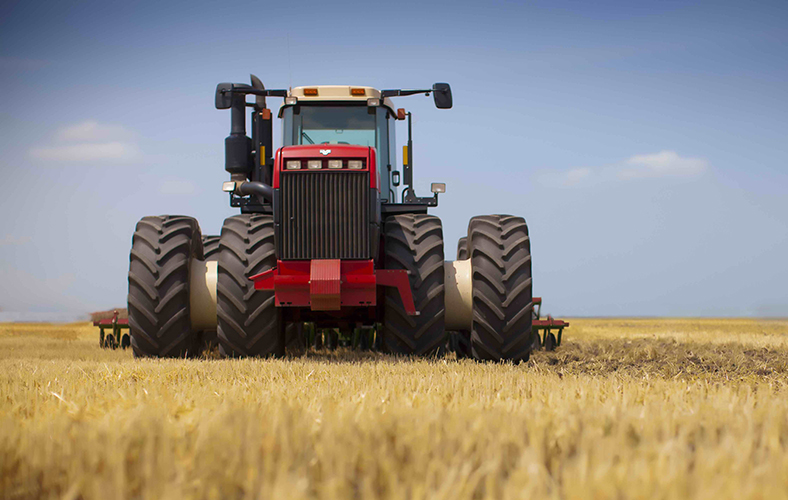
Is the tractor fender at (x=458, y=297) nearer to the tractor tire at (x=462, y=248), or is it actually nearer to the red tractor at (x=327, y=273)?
the red tractor at (x=327, y=273)

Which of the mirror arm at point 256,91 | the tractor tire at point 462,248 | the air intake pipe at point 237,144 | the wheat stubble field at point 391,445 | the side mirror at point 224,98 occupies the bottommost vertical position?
the wheat stubble field at point 391,445

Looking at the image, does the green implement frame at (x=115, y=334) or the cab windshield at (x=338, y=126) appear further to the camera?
the green implement frame at (x=115, y=334)

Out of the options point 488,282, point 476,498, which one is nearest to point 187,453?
point 476,498

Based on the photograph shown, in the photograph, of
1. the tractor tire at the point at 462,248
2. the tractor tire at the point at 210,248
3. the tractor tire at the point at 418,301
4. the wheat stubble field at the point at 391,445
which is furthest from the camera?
the tractor tire at the point at 462,248

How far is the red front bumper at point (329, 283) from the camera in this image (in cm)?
623

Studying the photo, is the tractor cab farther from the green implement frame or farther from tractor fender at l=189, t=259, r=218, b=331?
the green implement frame

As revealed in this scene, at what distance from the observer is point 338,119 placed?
8008 millimetres

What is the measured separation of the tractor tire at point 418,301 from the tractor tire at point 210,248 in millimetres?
2888

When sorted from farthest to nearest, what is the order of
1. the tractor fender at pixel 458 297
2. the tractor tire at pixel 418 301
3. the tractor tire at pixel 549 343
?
the tractor tire at pixel 549 343, the tractor fender at pixel 458 297, the tractor tire at pixel 418 301

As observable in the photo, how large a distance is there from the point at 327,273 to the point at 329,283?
11cm

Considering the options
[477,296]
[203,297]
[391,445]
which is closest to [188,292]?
[203,297]

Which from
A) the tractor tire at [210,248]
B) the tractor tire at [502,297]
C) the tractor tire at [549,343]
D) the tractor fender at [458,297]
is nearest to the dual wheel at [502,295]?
the tractor tire at [502,297]

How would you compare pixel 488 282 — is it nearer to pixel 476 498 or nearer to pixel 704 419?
pixel 704 419

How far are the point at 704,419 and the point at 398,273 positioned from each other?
4.14 meters
